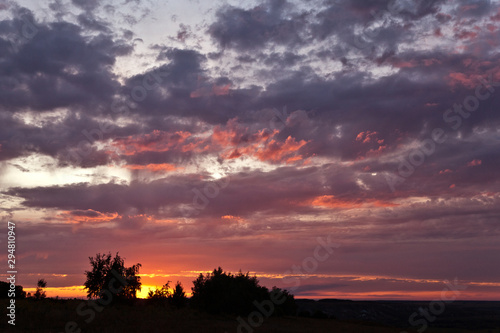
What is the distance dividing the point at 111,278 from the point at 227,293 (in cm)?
2229

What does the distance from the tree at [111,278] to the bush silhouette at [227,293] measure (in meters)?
11.7

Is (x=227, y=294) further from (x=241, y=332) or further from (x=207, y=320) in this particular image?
(x=241, y=332)

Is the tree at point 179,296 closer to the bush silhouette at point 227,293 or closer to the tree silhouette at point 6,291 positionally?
the bush silhouette at point 227,293

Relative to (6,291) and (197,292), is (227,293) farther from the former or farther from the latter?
(6,291)

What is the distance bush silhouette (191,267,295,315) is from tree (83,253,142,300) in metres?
11.7

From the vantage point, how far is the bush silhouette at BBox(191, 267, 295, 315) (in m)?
56.8

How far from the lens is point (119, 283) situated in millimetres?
68875

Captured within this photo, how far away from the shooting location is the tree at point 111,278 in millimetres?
68625

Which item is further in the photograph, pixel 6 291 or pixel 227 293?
pixel 6 291

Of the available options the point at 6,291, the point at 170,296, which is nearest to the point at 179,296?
the point at 170,296

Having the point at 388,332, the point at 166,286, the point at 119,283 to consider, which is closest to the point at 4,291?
→ the point at 119,283

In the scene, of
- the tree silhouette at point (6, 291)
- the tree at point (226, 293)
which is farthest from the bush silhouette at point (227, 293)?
the tree silhouette at point (6, 291)

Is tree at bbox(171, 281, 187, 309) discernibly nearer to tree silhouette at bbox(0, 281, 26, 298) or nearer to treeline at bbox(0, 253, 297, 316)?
treeline at bbox(0, 253, 297, 316)

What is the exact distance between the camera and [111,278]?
6981cm
